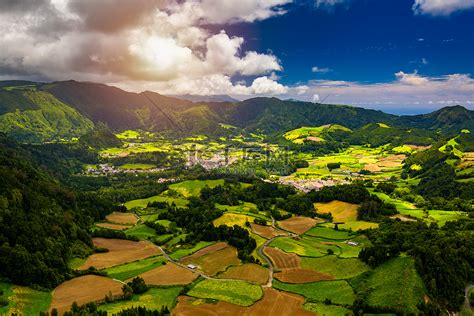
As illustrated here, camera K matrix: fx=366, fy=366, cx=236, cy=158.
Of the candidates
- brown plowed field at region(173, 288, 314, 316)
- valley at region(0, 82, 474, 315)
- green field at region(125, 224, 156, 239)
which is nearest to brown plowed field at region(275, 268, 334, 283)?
valley at region(0, 82, 474, 315)

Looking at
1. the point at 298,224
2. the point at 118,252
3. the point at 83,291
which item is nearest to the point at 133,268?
the point at 118,252

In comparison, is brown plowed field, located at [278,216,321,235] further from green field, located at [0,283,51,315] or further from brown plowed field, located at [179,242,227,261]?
green field, located at [0,283,51,315]

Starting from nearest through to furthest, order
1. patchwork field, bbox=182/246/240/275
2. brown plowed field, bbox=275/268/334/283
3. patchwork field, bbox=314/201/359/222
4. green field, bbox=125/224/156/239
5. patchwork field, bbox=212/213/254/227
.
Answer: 1. brown plowed field, bbox=275/268/334/283
2. patchwork field, bbox=182/246/240/275
3. green field, bbox=125/224/156/239
4. patchwork field, bbox=212/213/254/227
5. patchwork field, bbox=314/201/359/222

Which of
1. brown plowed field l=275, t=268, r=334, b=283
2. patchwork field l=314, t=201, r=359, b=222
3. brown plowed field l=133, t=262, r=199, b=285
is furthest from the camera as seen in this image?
patchwork field l=314, t=201, r=359, b=222

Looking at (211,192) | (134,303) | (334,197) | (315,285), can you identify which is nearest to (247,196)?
(211,192)

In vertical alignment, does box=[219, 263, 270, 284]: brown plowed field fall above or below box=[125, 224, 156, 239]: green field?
above

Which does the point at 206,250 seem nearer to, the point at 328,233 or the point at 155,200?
the point at 328,233

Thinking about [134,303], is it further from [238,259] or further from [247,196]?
[247,196]
